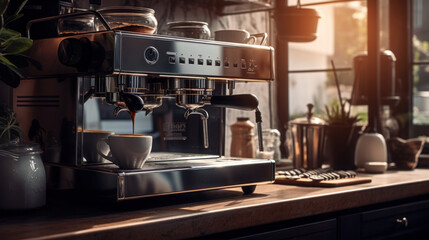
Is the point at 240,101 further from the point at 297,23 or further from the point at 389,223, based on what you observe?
the point at 297,23

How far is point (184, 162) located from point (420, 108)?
5.12 feet

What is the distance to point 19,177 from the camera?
1136mm

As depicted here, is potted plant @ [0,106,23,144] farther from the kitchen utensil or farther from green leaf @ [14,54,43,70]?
the kitchen utensil

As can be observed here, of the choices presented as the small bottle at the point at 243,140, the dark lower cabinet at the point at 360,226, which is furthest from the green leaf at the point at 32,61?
the small bottle at the point at 243,140

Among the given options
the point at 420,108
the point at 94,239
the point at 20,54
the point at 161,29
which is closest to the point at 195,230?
the point at 94,239

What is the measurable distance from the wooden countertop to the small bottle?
0.31 meters

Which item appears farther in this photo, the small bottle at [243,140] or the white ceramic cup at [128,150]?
the small bottle at [243,140]

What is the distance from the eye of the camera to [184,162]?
142 centimetres

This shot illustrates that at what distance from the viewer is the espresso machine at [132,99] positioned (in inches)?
46.3

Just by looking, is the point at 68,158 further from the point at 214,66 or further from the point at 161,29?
the point at 161,29

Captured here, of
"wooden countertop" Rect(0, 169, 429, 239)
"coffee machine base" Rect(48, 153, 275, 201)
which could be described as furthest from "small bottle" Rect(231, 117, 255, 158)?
"coffee machine base" Rect(48, 153, 275, 201)

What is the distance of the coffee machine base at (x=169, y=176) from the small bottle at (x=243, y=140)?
16.6 inches

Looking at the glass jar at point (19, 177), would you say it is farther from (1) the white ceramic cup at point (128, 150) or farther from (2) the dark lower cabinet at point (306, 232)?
(2) the dark lower cabinet at point (306, 232)

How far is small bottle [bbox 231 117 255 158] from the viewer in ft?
6.37
